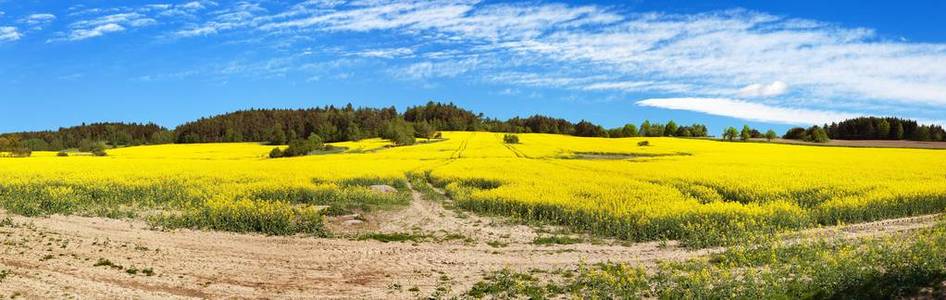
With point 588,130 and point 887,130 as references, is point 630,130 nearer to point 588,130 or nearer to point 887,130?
point 588,130

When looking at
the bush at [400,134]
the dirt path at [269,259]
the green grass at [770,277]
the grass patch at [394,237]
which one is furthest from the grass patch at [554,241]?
the bush at [400,134]

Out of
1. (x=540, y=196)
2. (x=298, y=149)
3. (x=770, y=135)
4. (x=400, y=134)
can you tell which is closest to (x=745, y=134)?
(x=770, y=135)

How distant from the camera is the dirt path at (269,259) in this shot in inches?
527

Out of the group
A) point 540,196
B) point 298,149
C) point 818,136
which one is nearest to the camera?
point 540,196

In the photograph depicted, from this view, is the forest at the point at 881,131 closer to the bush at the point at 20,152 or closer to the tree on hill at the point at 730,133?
the tree on hill at the point at 730,133

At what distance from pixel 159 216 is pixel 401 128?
238 feet

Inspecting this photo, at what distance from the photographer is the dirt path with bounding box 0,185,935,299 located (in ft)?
43.9

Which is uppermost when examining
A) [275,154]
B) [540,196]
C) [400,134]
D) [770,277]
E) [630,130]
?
[630,130]

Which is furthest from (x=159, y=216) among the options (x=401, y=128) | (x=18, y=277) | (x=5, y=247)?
(x=401, y=128)

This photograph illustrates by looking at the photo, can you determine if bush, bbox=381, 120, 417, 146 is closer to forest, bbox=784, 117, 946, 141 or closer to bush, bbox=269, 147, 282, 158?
bush, bbox=269, 147, 282, 158

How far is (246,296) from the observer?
13031 mm

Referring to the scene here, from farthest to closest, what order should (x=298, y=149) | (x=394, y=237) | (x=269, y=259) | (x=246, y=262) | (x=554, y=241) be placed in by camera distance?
(x=298, y=149) → (x=394, y=237) → (x=554, y=241) → (x=269, y=259) → (x=246, y=262)

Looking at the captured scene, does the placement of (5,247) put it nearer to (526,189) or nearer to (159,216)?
(159,216)

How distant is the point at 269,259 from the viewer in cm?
1675
